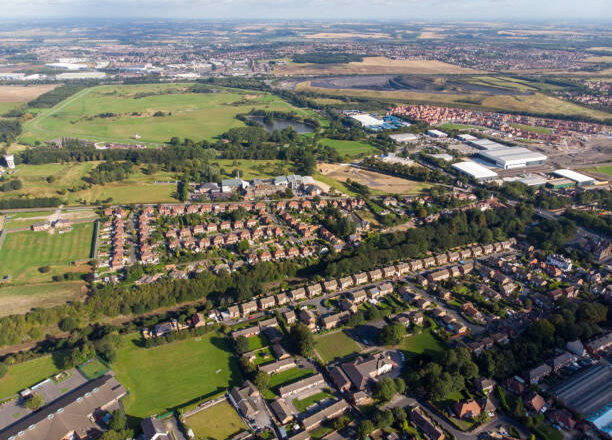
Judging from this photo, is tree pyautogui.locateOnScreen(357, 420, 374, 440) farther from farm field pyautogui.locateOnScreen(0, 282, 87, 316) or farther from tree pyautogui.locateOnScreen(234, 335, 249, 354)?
farm field pyautogui.locateOnScreen(0, 282, 87, 316)

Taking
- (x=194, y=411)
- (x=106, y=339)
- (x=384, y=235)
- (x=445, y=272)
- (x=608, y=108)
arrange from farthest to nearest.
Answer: (x=608, y=108) → (x=384, y=235) → (x=445, y=272) → (x=106, y=339) → (x=194, y=411)

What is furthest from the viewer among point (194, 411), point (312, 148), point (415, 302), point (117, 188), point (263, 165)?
point (312, 148)

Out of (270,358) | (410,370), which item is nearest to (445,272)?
(410,370)

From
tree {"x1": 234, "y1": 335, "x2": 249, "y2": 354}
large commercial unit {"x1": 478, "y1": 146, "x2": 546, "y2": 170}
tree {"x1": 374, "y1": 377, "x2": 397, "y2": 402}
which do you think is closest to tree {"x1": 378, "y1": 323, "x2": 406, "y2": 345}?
tree {"x1": 374, "y1": 377, "x2": 397, "y2": 402}

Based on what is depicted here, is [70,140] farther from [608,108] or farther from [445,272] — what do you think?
[608,108]

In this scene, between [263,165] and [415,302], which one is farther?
[263,165]

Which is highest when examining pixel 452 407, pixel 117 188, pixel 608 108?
pixel 608 108

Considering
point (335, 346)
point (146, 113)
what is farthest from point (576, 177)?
point (146, 113)

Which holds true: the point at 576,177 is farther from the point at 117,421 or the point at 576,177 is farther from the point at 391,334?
the point at 117,421
